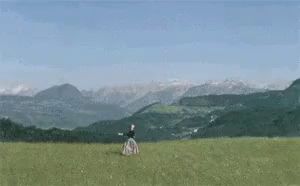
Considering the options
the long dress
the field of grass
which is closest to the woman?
the long dress

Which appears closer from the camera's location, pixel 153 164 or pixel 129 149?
pixel 153 164

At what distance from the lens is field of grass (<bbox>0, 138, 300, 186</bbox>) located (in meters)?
46.2

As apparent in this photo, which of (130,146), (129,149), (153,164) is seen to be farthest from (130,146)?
(153,164)

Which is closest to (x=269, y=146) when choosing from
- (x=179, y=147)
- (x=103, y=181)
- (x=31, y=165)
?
(x=179, y=147)

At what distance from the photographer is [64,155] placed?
168 feet

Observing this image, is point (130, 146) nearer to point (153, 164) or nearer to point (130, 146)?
point (130, 146)

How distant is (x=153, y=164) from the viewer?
166 feet

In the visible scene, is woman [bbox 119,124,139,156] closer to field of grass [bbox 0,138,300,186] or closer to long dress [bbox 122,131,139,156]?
long dress [bbox 122,131,139,156]

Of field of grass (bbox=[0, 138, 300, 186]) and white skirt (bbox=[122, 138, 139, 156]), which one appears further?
white skirt (bbox=[122, 138, 139, 156])

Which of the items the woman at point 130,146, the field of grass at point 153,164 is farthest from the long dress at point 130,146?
the field of grass at point 153,164

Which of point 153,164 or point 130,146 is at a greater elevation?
point 130,146

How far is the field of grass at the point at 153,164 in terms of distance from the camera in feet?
152

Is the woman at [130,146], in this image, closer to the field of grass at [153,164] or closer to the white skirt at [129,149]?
the white skirt at [129,149]

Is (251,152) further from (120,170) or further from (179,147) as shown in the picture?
(120,170)
